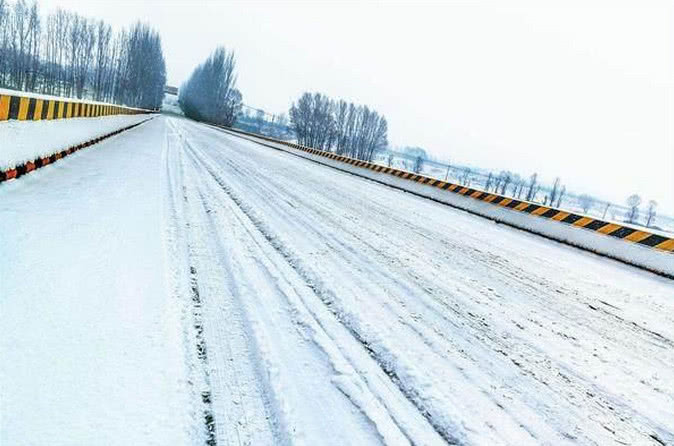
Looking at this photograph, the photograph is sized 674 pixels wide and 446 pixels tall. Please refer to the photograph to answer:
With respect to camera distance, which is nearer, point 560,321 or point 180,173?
point 560,321

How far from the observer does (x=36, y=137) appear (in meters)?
6.49

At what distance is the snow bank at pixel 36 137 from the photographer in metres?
5.43

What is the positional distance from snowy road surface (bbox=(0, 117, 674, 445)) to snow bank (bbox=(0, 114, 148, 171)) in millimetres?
523

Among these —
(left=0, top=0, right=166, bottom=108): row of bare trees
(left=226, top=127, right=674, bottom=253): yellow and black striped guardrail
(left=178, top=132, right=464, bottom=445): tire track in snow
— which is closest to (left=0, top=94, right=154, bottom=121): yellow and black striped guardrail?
(left=178, top=132, right=464, bottom=445): tire track in snow

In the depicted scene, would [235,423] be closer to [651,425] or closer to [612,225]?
[651,425]

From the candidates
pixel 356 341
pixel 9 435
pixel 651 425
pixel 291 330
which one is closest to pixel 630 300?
pixel 651 425

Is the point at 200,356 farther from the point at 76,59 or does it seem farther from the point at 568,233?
the point at 76,59

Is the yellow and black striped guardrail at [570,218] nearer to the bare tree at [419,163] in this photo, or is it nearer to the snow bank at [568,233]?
the snow bank at [568,233]

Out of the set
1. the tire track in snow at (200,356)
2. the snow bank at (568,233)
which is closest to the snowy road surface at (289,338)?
the tire track in snow at (200,356)

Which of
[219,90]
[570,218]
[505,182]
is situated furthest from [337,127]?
[570,218]

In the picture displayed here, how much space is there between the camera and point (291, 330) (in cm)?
281

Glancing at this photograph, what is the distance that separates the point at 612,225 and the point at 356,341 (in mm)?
8108

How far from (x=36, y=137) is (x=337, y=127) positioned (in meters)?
89.9

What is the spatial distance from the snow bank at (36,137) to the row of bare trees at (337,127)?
8016 cm
